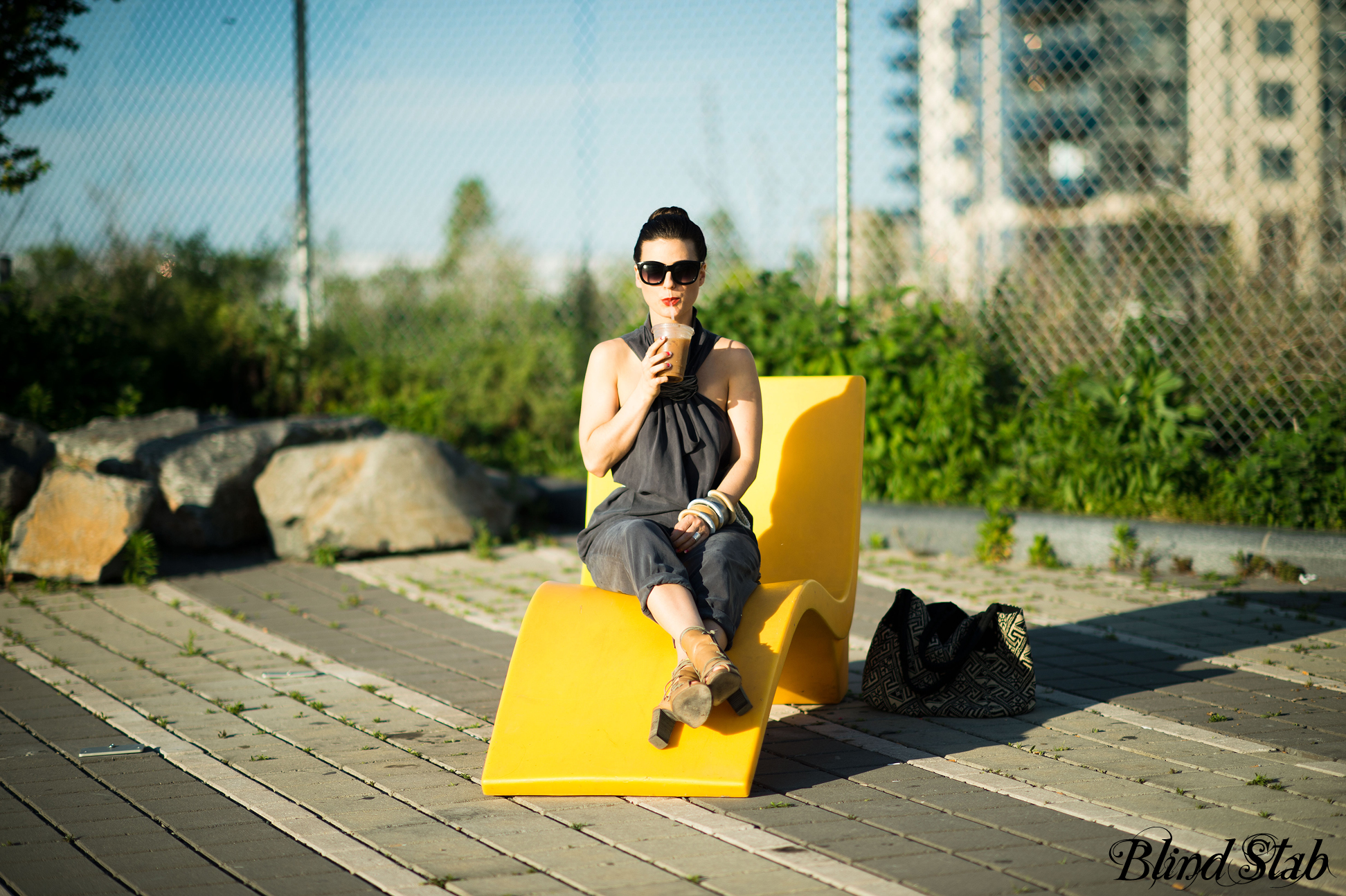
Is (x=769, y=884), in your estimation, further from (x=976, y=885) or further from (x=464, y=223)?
(x=464, y=223)

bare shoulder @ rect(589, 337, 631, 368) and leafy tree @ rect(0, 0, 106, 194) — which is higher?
leafy tree @ rect(0, 0, 106, 194)

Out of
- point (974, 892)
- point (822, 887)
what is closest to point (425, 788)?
point (822, 887)

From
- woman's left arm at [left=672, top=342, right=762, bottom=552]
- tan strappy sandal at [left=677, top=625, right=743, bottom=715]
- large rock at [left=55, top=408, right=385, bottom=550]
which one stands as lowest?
tan strappy sandal at [left=677, top=625, right=743, bottom=715]

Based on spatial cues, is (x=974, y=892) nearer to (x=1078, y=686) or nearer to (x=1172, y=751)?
(x=1172, y=751)

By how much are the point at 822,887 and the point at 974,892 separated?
0.34 m

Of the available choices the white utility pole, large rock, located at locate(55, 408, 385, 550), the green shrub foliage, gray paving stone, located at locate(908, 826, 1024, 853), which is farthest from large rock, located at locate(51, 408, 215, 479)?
gray paving stone, located at locate(908, 826, 1024, 853)

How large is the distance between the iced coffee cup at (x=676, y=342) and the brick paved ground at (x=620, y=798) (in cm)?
125

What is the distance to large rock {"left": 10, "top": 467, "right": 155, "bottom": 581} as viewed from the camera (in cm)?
659

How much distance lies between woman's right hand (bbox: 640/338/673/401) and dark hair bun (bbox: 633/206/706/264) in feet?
1.33

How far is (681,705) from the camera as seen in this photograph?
3.34 meters

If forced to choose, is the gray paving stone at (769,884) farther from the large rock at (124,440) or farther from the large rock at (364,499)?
the large rock at (124,440)

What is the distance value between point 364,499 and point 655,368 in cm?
408

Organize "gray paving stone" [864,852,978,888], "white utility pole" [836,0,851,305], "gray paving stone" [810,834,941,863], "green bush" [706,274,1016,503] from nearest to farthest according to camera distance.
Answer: "gray paving stone" [864,852,978,888]
"gray paving stone" [810,834,941,863]
"green bush" [706,274,1016,503]
"white utility pole" [836,0,851,305]

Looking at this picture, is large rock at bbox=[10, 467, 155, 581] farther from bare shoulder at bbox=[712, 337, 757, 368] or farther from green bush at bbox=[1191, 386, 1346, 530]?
green bush at bbox=[1191, 386, 1346, 530]
